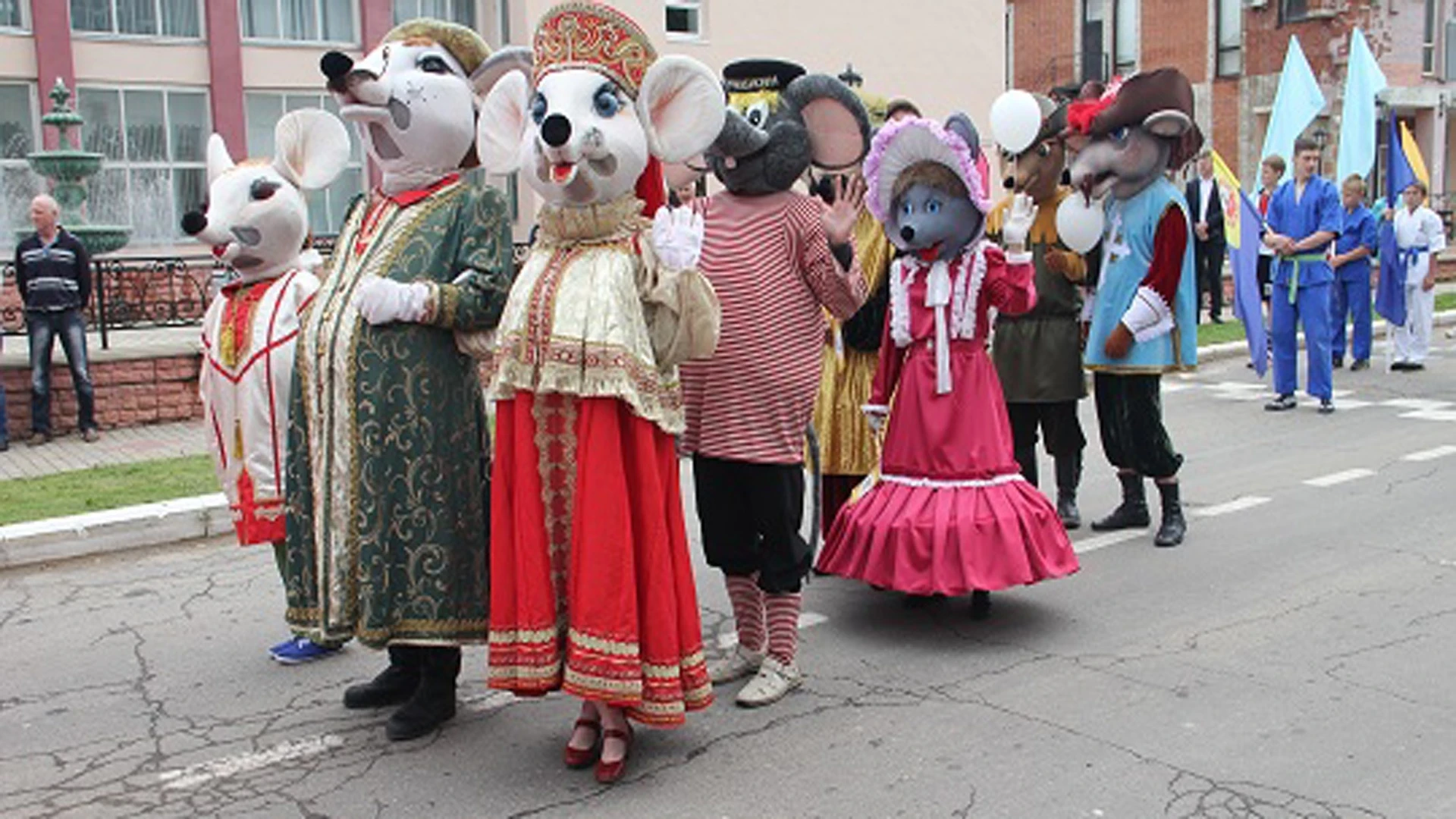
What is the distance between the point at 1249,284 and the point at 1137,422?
94.4 inches

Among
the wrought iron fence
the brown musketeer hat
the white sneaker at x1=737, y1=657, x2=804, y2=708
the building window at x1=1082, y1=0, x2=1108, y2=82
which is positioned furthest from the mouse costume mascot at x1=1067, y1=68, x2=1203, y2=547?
the building window at x1=1082, y1=0, x2=1108, y2=82

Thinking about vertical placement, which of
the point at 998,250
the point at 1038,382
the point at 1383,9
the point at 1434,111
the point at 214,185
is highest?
the point at 1383,9

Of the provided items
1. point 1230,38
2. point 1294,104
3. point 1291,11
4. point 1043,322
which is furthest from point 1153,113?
point 1230,38

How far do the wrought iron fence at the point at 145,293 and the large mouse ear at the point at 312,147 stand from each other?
726 cm

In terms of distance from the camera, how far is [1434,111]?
2925 cm

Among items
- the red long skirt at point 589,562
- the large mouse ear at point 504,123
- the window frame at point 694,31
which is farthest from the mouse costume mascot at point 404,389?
the window frame at point 694,31

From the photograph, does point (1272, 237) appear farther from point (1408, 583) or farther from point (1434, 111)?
point (1434, 111)

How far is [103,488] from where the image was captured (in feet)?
28.2

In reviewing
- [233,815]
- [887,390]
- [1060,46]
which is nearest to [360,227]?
[233,815]

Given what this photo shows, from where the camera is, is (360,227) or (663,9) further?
(663,9)

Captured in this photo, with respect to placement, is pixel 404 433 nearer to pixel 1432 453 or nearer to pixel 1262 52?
pixel 1432 453

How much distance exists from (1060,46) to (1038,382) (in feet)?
95.8

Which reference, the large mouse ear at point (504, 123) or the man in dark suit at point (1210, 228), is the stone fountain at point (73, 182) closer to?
the large mouse ear at point (504, 123)

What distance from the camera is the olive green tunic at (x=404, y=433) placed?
168 inches
